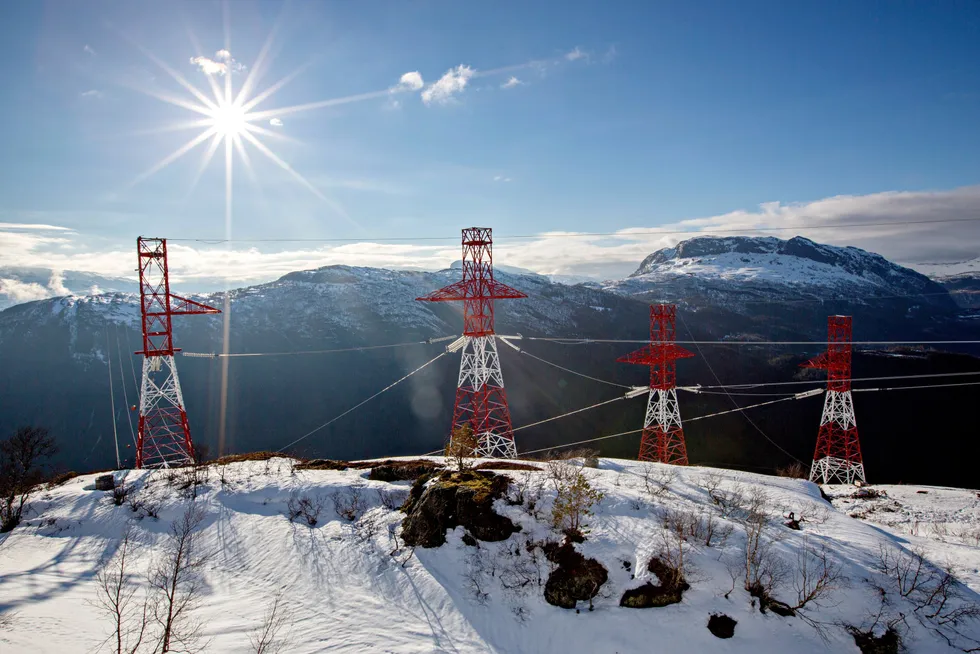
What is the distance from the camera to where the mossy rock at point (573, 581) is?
51.7 feet

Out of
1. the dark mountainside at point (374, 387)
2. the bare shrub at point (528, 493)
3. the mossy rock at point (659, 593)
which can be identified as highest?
the bare shrub at point (528, 493)

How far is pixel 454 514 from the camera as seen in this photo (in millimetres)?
19578

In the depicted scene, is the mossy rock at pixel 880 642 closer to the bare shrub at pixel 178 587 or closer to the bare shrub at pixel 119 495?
the bare shrub at pixel 178 587

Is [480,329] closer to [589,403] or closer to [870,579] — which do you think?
[870,579]

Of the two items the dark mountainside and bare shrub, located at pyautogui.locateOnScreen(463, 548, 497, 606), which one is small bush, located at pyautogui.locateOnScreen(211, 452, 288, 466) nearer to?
bare shrub, located at pyautogui.locateOnScreen(463, 548, 497, 606)

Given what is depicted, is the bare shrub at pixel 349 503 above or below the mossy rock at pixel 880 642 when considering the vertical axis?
above

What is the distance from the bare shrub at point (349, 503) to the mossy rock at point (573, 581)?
31.8 ft

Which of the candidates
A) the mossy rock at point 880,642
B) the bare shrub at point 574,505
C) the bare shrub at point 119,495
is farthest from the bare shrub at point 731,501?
the bare shrub at point 119,495

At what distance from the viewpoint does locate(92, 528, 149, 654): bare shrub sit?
12969mm

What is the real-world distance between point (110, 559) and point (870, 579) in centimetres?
2783

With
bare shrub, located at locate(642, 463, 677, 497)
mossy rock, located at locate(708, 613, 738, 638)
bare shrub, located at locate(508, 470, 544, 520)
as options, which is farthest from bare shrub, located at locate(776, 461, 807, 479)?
mossy rock, located at locate(708, 613, 738, 638)

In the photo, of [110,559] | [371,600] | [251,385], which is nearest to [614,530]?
[371,600]

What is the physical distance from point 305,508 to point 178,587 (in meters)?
5.98

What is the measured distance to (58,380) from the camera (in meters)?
108
